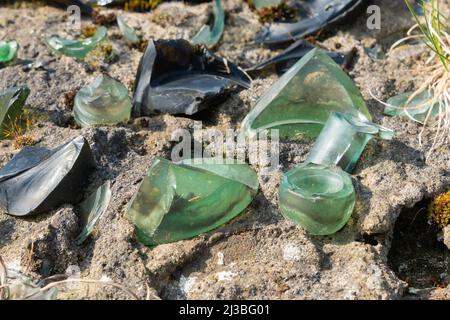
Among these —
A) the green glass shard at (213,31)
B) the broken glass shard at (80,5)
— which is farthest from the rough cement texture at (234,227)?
the broken glass shard at (80,5)

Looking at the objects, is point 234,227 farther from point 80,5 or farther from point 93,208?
point 80,5

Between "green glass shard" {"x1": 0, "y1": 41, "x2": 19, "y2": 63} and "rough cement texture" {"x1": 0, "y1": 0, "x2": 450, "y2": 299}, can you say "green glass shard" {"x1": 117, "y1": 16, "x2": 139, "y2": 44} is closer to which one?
"rough cement texture" {"x1": 0, "y1": 0, "x2": 450, "y2": 299}

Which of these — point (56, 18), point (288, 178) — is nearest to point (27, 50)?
point (56, 18)

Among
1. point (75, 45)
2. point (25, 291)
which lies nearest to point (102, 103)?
point (75, 45)

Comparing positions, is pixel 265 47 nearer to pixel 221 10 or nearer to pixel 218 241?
pixel 221 10

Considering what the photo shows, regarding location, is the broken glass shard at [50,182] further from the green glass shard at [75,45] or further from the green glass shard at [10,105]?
the green glass shard at [75,45]
